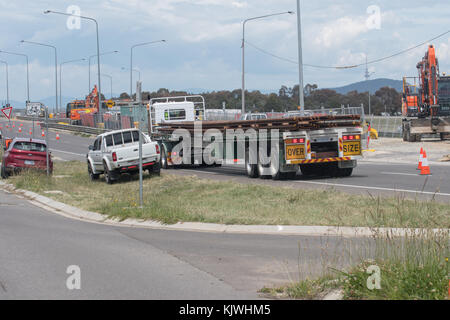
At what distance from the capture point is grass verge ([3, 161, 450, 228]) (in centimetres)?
1161

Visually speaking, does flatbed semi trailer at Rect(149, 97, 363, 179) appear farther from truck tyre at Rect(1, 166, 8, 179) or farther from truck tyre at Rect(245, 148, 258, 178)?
truck tyre at Rect(1, 166, 8, 179)

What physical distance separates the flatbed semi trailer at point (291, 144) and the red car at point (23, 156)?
22.2 ft

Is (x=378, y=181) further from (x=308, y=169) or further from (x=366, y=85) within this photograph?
(x=366, y=85)

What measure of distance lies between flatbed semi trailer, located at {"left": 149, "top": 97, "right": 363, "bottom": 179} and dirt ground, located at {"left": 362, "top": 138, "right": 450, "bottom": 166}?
734cm

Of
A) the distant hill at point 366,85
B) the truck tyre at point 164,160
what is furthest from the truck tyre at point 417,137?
the distant hill at point 366,85

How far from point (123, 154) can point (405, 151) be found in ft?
57.1

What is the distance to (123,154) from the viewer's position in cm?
2314

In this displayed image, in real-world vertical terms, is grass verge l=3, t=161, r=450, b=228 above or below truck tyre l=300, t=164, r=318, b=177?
below

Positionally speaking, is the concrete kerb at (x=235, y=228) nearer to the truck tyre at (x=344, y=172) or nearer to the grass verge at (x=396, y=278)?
the grass verge at (x=396, y=278)

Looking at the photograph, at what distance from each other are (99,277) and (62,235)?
417 centimetres

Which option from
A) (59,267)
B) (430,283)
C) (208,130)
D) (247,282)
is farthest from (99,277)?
(208,130)

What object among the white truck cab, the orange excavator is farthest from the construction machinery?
the orange excavator

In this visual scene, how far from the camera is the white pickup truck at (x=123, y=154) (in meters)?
23.1
